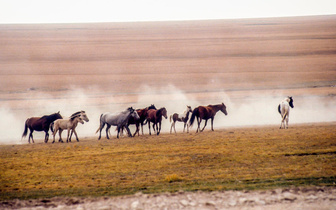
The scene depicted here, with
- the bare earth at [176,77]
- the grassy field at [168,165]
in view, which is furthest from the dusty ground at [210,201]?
the grassy field at [168,165]

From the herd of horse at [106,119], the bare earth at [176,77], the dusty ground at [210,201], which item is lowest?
the dusty ground at [210,201]

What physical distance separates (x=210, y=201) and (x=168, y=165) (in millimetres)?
3668

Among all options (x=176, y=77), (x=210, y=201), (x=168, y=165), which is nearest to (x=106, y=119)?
(x=168, y=165)

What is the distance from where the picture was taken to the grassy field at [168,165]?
11.1 metres

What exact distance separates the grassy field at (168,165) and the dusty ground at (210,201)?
34 cm

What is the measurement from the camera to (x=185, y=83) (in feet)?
164

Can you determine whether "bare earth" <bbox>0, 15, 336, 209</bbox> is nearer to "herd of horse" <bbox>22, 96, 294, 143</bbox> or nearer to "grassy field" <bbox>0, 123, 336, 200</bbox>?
"grassy field" <bbox>0, 123, 336, 200</bbox>

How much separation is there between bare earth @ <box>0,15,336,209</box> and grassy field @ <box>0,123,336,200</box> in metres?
0.72

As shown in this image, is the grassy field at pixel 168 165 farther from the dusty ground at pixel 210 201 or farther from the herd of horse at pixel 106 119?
the herd of horse at pixel 106 119

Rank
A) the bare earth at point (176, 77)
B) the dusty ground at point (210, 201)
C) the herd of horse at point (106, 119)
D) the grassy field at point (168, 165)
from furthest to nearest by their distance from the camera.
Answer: the herd of horse at point (106, 119), the grassy field at point (168, 165), the bare earth at point (176, 77), the dusty ground at point (210, 201)

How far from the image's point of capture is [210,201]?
10039mm

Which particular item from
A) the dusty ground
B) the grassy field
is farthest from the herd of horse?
the dusty ground

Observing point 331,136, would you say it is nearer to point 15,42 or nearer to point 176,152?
point 176,152

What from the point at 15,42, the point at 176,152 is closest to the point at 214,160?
the point at 176,152
